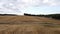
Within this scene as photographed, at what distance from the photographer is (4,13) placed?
0.70m

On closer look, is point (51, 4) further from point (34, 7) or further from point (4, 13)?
point (4, 13)

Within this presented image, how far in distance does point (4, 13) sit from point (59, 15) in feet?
1.00

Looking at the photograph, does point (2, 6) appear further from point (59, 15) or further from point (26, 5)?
point (59, 15)

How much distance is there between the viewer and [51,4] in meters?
0.77

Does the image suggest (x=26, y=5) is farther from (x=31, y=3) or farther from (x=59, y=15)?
(x=59, y=15)

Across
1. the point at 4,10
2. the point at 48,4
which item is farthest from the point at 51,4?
the point at 4,10

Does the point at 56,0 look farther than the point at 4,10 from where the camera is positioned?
Yes

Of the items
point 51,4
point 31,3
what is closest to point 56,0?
point 51,4

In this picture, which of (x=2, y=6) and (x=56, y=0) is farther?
(x=56, y=0)

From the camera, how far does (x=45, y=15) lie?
723 millimetres

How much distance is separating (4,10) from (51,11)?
27 centimetres

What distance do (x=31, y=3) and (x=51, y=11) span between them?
5.3 inches

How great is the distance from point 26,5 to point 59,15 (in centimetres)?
20

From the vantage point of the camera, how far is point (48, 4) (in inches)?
30.0
